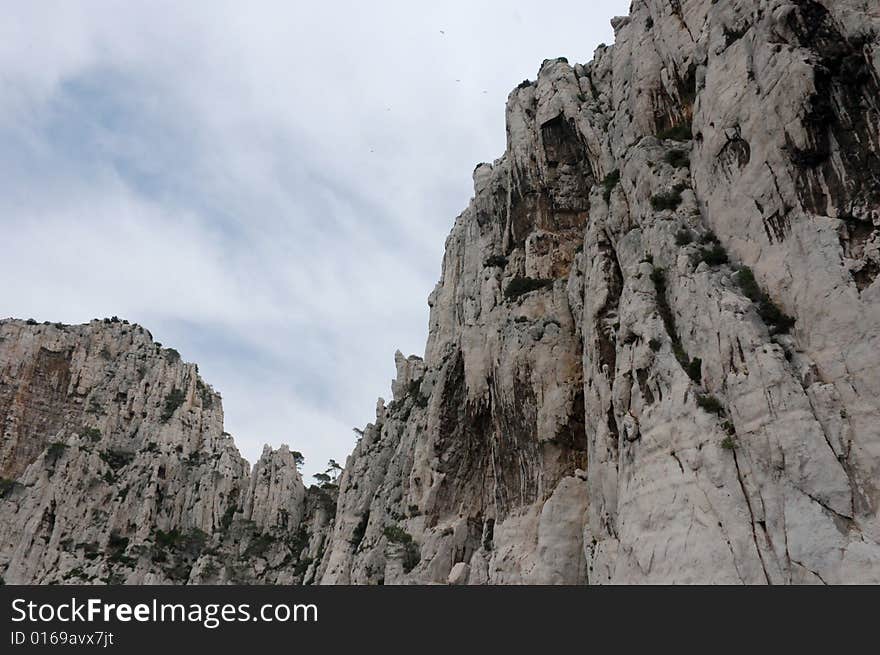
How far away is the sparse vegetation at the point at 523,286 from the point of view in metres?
41.9

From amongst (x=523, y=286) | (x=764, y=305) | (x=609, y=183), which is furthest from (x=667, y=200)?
(x=523, y=286)

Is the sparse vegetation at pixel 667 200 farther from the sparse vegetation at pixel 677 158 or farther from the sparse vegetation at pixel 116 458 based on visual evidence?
the sparse vegetation at pixel 116 458

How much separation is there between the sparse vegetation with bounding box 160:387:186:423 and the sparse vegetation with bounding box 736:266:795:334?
80.9m

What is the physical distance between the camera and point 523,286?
42.9 m

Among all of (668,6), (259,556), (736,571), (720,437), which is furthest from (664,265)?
(259,556)

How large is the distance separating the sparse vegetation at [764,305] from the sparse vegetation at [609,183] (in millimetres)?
12523

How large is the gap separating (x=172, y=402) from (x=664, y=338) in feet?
266

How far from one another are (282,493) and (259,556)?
808cm

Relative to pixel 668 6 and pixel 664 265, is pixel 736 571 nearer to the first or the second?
pixel 664 265

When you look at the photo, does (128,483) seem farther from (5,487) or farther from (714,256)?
(714,256)

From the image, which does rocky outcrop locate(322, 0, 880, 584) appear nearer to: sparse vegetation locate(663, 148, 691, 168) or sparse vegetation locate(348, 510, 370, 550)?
sparse vegetation locate(663, 148, 691, 168)

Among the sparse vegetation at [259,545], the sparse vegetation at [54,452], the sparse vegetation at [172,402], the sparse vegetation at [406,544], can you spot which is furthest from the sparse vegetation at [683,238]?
the sparse vegetation at [172,402]
